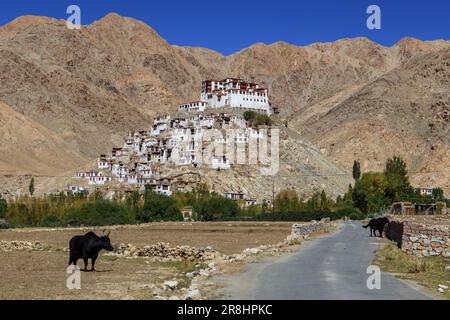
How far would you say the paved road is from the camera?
1698cm

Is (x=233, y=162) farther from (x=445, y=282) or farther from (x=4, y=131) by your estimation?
(x=445, y=282)

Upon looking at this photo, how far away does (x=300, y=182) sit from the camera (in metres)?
150

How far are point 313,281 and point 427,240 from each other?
13201 millimetres

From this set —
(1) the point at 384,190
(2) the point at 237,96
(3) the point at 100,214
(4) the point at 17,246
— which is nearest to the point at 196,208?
(3) the point at 100,214

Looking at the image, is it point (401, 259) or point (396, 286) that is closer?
point (396, 286)

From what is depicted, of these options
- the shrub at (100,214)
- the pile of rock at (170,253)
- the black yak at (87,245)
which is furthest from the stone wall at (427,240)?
the shrub at (100,214)

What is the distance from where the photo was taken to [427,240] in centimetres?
3100

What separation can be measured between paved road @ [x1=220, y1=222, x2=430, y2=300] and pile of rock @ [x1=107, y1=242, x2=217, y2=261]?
618cm

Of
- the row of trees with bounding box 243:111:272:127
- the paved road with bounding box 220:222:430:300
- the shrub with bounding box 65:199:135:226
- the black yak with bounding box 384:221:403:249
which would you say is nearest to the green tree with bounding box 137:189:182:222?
the shrub with bounding box 65:199:135:226

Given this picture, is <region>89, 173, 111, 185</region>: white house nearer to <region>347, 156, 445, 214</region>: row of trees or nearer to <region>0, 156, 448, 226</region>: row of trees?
<region>0, 156, 448, 226</region>: row of trees

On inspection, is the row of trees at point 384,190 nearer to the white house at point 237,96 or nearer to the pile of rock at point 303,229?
the pile of rock at point 303,229

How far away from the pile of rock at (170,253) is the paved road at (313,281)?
20.3 feet
